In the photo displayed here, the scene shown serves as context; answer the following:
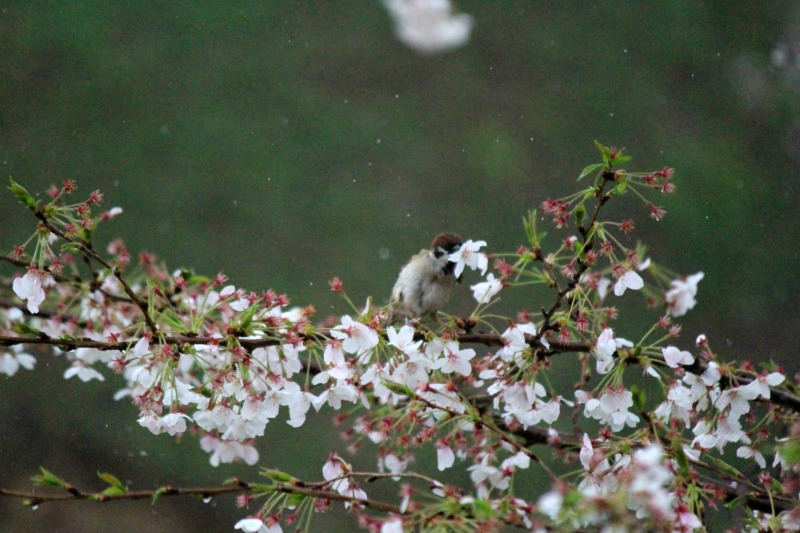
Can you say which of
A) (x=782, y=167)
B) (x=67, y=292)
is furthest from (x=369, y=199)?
(x=67, y=292)

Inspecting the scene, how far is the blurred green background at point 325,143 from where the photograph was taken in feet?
16.9

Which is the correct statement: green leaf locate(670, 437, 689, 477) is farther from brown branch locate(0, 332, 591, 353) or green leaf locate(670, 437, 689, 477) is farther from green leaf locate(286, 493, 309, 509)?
green leaf locate(286, 493, 309, 509)

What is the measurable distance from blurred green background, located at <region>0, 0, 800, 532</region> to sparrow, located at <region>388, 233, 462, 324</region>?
2674 millimetres

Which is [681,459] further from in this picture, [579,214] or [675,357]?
[579,214]

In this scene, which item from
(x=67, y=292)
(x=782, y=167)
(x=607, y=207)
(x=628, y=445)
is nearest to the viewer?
(x=628, y=445)

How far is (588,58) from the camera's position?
572cm

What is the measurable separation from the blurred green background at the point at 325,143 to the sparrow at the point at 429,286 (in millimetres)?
2674

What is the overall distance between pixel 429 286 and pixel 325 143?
3.55 m

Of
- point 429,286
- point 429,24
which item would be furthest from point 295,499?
point 429,24

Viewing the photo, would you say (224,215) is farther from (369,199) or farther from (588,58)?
(588,58)

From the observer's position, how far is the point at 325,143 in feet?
18.7

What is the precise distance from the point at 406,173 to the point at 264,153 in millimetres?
934

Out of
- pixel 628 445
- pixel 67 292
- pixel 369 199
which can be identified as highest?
pixel 628 445

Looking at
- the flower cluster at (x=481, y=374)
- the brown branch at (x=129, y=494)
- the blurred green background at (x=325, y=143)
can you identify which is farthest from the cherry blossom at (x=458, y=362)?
the blurred green background at (x=325, y=143)
